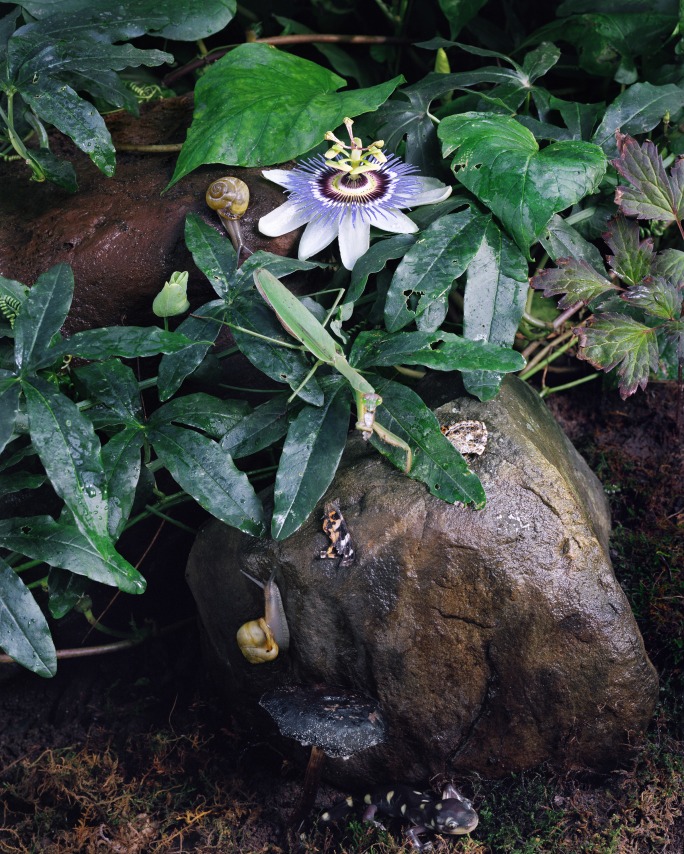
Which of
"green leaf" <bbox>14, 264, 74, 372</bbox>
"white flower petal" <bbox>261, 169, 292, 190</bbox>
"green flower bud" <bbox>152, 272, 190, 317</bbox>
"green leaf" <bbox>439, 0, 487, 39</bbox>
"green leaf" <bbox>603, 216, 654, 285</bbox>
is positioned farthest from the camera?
"green leaf" <bbox>439, 0, 487, 39</bbox>

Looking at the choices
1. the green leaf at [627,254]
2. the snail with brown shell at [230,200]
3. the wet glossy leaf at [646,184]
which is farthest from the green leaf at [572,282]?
the snail with brown shell at [230,200]

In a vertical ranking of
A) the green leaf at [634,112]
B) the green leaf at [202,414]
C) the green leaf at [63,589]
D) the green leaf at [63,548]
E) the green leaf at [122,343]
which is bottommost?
the green leaf at [63,589]

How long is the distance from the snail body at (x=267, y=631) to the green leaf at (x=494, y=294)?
0.71 metres

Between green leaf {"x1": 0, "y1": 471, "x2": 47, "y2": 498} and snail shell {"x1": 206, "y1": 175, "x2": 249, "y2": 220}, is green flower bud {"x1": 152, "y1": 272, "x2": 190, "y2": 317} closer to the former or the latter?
snail shell {"x1": 206, "y1": 175, "x2": 249, "y2": 220}

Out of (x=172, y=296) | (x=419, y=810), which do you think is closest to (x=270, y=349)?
(x=172, y=296)

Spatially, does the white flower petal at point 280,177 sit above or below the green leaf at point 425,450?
above

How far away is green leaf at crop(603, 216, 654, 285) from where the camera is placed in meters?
2.07

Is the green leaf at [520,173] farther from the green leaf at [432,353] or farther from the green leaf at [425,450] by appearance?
the green leaf at [425,450]

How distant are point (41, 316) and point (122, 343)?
21 cm

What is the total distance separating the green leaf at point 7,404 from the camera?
160cm

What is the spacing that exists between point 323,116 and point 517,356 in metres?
0.84

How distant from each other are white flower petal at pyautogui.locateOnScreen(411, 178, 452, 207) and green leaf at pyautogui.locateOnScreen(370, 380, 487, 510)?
0.56 metres

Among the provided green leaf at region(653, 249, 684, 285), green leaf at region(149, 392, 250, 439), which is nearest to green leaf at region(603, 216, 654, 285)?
green leaf at region(653, 249, 684, 285)

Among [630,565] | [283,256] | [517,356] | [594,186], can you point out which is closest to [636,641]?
[630,565]
